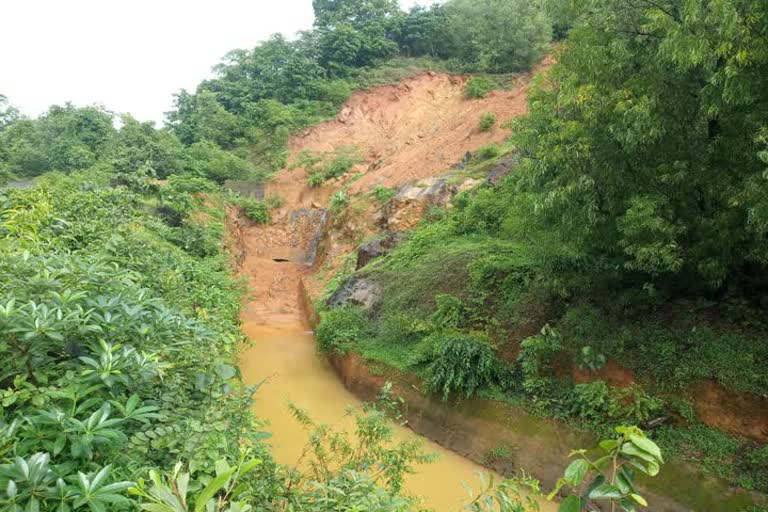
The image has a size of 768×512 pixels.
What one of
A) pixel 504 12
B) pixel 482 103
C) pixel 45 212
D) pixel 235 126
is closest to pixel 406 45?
pixel 504 12

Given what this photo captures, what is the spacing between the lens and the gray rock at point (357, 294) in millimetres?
11570

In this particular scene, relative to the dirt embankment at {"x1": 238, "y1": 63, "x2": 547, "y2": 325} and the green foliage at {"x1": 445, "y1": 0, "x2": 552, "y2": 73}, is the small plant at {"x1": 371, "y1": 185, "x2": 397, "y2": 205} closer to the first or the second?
the dirt embankment at {"x1": 238, "y1": 63, "x2": 547, "y2": 325}

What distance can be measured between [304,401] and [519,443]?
4.24 metres

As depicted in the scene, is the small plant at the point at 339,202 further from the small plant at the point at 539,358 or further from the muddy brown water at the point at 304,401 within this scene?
the small plant at the point at 539,358

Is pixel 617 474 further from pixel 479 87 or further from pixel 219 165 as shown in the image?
pixel 479 87

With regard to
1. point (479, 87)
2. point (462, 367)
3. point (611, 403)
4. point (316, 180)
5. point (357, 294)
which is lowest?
point (611, 403)

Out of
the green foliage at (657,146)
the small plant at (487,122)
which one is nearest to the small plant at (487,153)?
the small plant at (487,122)

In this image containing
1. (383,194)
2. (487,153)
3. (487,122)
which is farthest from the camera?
(487,122)

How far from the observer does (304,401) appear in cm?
911

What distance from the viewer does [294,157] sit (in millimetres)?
25250

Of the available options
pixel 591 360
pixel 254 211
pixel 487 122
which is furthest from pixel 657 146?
pixel 254 211

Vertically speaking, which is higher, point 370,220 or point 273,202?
point 273,202

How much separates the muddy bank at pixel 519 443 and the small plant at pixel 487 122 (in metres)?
13.6

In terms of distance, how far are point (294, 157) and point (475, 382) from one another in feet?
65.9
